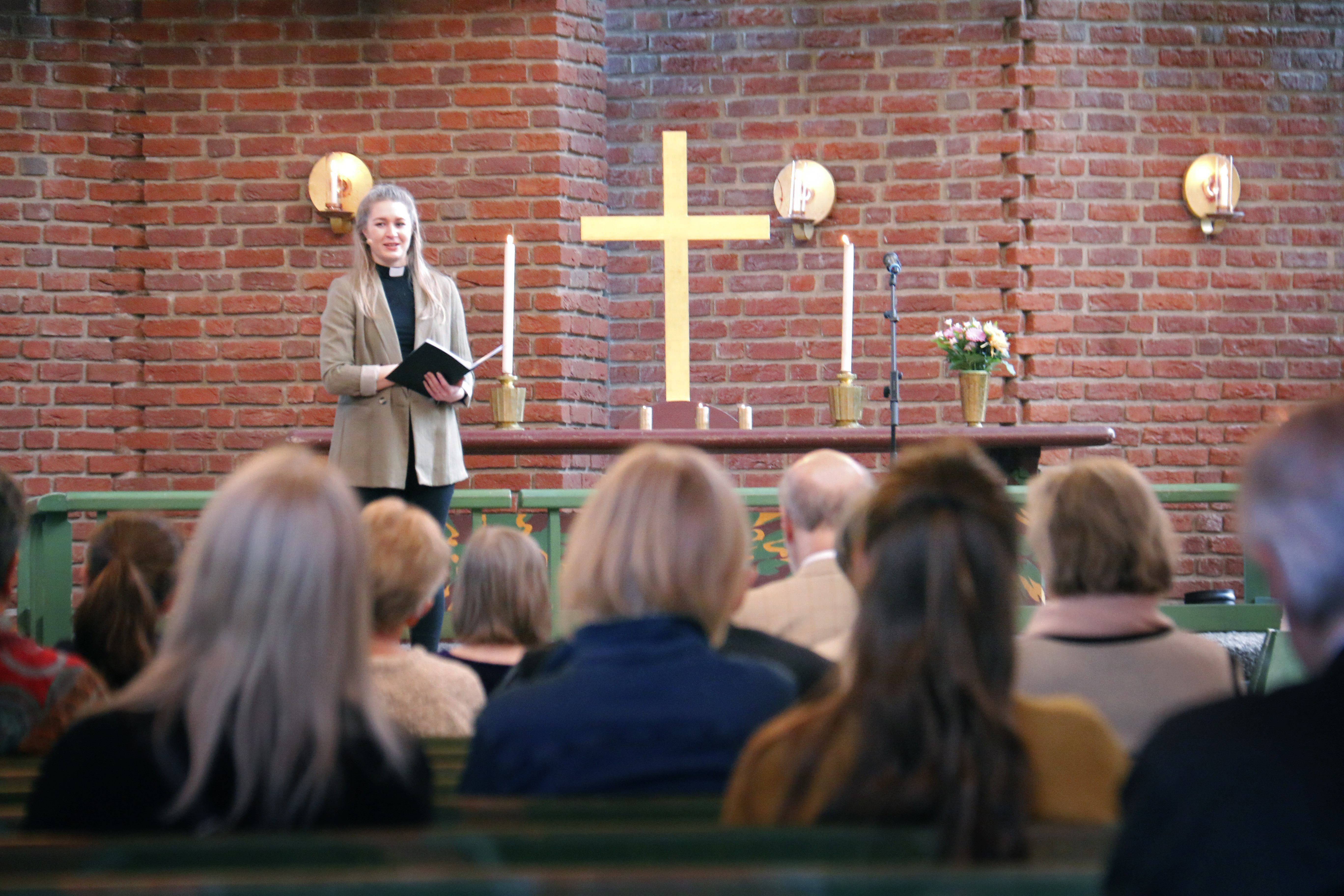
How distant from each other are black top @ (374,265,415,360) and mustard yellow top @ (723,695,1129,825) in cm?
277

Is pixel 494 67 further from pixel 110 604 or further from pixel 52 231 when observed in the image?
pixel 110 604

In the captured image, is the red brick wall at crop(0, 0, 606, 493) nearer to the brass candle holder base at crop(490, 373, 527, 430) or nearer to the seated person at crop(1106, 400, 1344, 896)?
the brass candle holder base at crop(490, 373, 527, 430)

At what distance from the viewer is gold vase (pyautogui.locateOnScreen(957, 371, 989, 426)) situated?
489 centimetres

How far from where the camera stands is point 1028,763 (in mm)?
1253

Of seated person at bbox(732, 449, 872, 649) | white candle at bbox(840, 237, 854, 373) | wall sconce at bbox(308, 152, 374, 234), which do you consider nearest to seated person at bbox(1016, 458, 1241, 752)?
seated person at bbox(732, 449, 872, 649)

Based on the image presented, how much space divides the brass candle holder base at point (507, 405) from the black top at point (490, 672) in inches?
88.9

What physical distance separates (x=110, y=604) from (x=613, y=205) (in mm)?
4100

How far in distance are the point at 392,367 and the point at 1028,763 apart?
2.86 meters

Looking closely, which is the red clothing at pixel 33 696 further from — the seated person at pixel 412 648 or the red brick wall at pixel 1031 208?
the red brick wall at pixel 1031 208

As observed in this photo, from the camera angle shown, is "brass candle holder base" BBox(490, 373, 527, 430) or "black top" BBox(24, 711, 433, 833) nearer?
"black top" BBox(24, 711, 433, 833)

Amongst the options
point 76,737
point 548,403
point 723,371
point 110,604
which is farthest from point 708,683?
point 723,371

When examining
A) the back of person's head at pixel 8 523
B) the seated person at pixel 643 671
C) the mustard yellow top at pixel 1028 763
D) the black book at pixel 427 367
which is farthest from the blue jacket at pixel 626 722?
the black book at pixel 427 367

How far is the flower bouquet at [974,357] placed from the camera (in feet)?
16.0

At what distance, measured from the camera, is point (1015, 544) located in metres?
1.38
